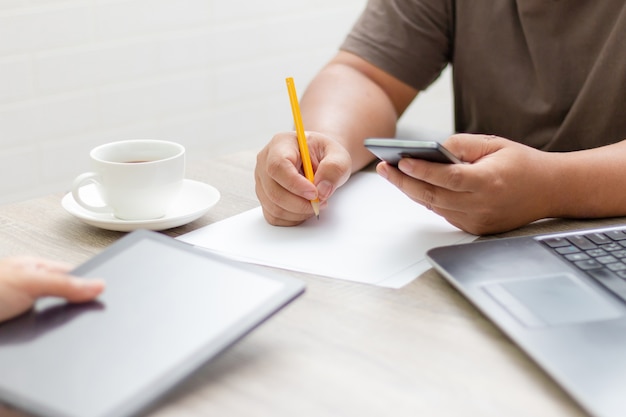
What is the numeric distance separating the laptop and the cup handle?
385 mm

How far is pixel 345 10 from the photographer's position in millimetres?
2527

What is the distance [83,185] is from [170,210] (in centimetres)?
10

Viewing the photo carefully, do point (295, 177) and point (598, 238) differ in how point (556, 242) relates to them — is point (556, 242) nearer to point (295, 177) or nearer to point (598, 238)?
point (598, 238)

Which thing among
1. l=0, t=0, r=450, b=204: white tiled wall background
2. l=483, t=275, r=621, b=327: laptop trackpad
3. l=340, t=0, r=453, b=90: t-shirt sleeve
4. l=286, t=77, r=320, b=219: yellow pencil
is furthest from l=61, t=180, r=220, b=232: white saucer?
l=0, t=0, r=450, b=204: white tiled wall background

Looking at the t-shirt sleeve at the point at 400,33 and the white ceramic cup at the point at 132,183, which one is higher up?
the t-shirt sleeve at the point at 400,33

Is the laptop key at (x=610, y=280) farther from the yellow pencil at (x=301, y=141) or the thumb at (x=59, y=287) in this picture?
the thumb at (x=59, y=287)

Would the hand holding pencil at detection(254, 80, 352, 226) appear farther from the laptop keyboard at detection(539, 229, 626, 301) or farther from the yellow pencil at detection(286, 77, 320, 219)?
the laptop keyboard at detection(539, 229, 626, 301)

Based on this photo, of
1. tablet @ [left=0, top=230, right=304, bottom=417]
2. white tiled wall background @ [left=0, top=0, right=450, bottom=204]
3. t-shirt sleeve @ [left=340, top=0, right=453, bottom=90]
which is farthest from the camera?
white tiled wall background @ [left=0, top=0, right=450, bottom=204]

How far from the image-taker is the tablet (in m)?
0.62

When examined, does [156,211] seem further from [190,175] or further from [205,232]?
[190,175]

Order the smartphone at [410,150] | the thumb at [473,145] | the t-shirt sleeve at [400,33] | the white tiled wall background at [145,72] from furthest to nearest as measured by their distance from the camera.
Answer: the white tiled wall background at [145,72] < the t-shirt sleeve at [400,33] < the thumb at [473,145] < the smartphone at [410,150]

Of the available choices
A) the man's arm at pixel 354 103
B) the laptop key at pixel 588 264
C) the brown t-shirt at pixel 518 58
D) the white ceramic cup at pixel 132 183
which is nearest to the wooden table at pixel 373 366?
the laptop key at pixel 588 264

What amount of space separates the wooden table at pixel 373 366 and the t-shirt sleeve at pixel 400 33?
667mm

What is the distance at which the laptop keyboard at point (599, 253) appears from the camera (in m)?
0.81
